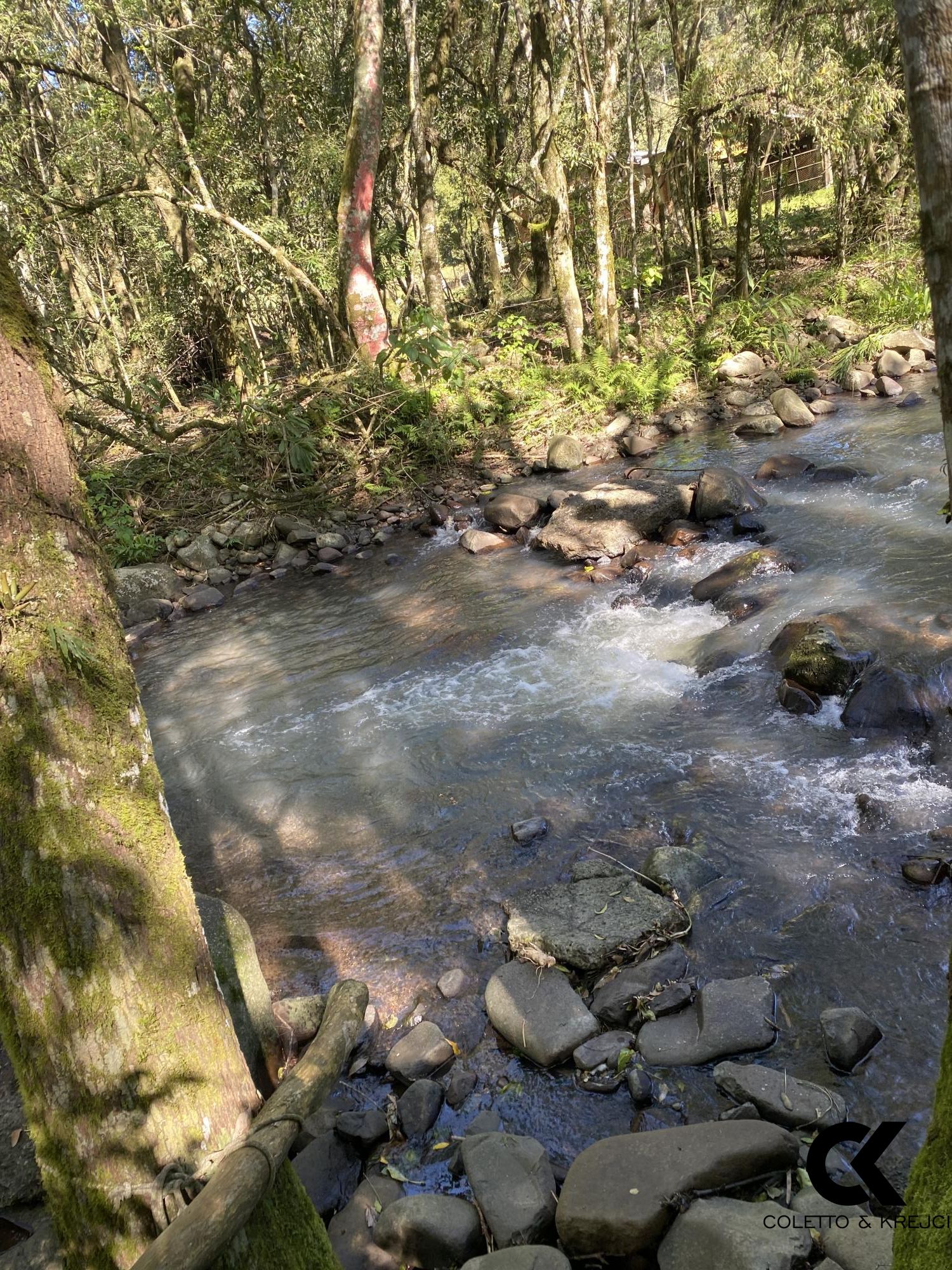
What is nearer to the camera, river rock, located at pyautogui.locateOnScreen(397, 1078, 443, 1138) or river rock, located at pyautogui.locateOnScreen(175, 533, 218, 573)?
river rock, located at pyautogui.locateOnScreen(397, 1078, 443, 1138)

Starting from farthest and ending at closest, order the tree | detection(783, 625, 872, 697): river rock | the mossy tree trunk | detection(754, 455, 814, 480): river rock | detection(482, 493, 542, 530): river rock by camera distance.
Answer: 1. detection(482, 493, 542, 530): river rock
2. detection(754, 455, 814, 480): river rock
3. detection(783, 625, 872, 697): river rock
4. the mossy tree trunk
5. the tree

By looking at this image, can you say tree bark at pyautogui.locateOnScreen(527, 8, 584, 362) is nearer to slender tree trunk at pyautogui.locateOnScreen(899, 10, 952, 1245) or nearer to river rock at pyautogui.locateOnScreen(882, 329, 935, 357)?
river rock at pyautogui.locateOnScreen(882, 329, 935, 357)

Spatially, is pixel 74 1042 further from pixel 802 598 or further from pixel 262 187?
pixel 262 187

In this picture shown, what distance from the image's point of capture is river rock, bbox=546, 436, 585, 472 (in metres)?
13.2

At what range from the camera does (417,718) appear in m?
7.12

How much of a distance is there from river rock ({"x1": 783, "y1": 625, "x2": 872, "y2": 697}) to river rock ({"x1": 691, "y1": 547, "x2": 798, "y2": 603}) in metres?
1.94

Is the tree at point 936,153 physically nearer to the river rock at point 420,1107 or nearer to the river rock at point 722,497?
the river rock at point 420,1107

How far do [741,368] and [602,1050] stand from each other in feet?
45.5

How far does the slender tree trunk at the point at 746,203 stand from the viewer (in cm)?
1516

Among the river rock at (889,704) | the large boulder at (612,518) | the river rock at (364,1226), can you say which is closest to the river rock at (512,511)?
the large boulder at (612,518)

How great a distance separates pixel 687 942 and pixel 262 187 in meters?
19.6

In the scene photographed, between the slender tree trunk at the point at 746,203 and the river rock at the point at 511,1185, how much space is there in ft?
55.0

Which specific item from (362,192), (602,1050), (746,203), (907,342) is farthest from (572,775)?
(746,203)

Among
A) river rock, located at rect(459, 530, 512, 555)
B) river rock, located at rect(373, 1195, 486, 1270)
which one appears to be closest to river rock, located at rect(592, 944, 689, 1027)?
river rock, located at rect(373, 1195, 486, 1270)
